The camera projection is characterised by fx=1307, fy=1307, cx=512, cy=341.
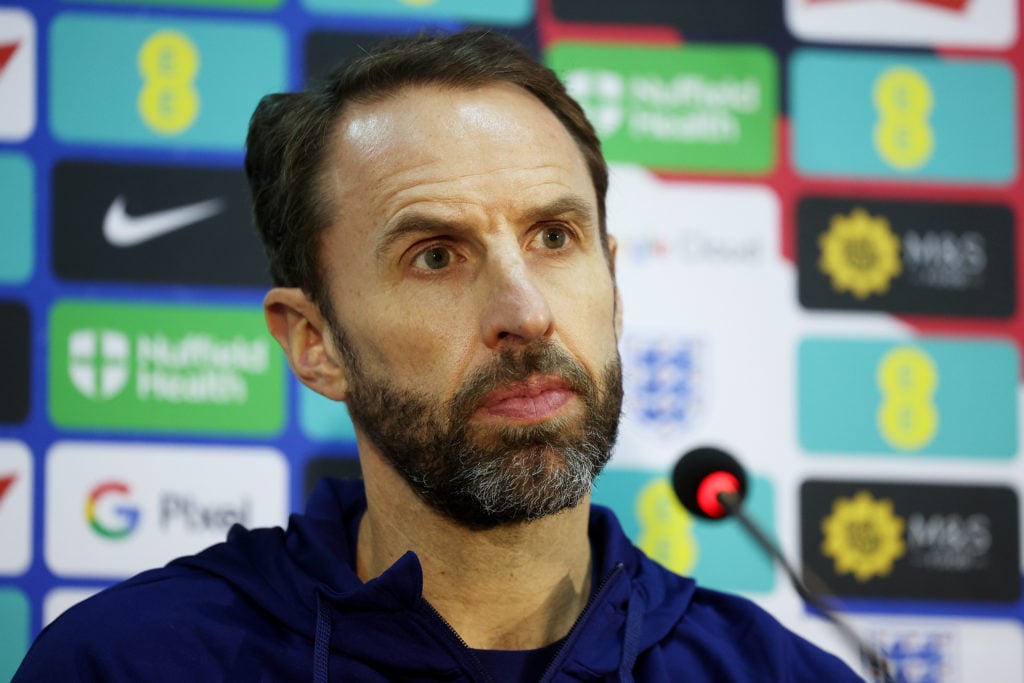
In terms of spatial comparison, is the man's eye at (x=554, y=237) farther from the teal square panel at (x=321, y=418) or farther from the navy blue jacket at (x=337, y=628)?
the teal square panel at (x=321, y=418)

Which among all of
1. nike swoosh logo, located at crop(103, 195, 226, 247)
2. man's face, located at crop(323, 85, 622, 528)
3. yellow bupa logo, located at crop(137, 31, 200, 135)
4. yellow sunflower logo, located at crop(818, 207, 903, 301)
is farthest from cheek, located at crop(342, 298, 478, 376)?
yellow sunflower logo, located at crop(818, 207, 903, 301)

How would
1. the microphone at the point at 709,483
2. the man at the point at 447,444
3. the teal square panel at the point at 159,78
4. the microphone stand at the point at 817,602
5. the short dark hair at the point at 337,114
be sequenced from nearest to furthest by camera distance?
the microphone stand at the point at 817,602 → the microphone at the point at 709,483 → the man at the point at 447,444 → the short dark hair at the point at 337,114 → the teal square panel at the point at 159,78

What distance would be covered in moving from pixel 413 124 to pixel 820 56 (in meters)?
1.28

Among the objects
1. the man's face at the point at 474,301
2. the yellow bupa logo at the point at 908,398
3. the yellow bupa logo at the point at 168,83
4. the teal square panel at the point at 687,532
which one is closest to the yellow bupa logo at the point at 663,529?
the teal square panel at the point at 687,532

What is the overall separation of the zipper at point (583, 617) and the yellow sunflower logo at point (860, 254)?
108 cm

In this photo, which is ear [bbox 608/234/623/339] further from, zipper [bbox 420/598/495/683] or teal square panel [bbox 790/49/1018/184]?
teal square panel [bbox 790/49/1018/184]

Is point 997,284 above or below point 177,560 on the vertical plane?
above

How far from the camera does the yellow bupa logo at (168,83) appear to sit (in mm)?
2811

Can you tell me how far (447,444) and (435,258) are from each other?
297mm

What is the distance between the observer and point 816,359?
2.89 m

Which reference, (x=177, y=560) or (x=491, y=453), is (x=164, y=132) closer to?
(x=177, y=560)

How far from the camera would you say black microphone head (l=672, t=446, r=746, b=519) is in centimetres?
182

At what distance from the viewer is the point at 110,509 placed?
271 centimetres

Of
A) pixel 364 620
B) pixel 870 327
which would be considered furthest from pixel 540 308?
pixel 870 327
